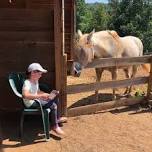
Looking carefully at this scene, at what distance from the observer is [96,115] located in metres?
7.43

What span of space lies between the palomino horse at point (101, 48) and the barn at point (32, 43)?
3.05ft

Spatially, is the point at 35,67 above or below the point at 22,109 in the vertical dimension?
above

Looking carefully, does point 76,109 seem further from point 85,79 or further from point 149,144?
point 85,79

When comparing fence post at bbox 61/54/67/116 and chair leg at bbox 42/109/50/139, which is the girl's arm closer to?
chair leg at bbox 42/109/50/139

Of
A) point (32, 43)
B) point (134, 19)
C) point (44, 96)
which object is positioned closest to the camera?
point (44, 96)

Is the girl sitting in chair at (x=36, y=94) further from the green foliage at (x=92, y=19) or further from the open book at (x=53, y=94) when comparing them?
the green foliage at (x=92, y=19)

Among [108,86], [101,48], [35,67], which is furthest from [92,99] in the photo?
[35,67]

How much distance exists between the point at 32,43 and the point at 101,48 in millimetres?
2017

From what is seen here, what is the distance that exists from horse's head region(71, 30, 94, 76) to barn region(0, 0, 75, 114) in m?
0.83

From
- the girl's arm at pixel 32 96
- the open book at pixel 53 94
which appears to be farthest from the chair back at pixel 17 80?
the open book at pixel 53 94

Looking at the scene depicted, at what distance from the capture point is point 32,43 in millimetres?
6539

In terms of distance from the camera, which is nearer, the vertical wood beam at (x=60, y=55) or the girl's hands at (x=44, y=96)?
the girl's hands at (x=44, y=96)

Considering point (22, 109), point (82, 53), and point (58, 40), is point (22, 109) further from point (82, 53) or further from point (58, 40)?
point (82, 53)

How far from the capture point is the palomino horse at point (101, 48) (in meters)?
7.58
